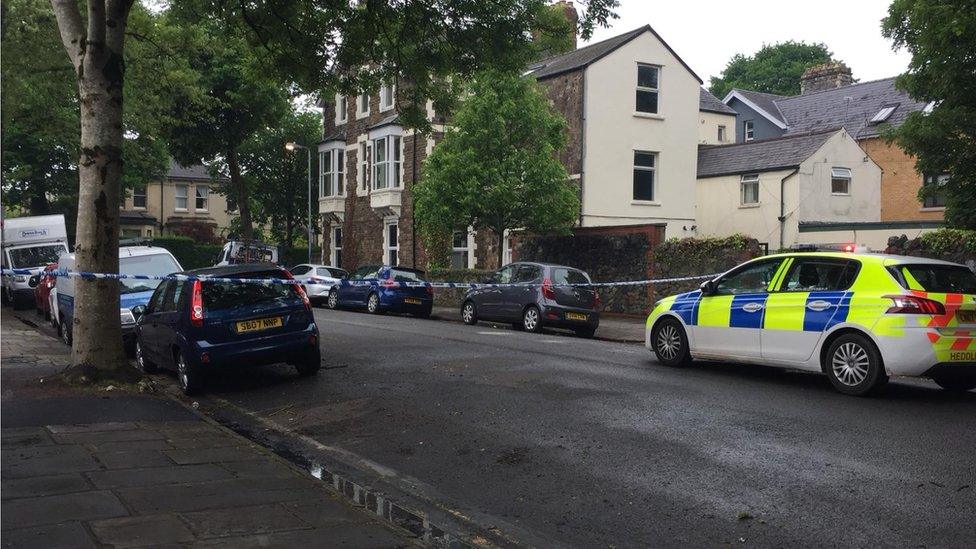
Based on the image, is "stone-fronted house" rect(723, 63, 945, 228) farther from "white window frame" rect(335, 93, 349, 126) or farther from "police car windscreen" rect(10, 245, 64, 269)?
"police car windscreen" rect(10, 245, 64, 269)

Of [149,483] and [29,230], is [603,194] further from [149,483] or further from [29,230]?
[149,483]

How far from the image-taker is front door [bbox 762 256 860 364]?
9.20 meters

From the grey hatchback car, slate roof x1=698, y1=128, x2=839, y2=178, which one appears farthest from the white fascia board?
the grey hatchback car

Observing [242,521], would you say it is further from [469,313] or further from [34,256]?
[34,256]

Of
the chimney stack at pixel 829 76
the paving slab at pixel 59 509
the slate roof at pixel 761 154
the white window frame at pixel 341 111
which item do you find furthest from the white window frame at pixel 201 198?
the paving slab at pixel 59 509

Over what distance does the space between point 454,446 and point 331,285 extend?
70.5 feet

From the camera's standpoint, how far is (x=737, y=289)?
10.6 m

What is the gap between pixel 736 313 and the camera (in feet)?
34.0

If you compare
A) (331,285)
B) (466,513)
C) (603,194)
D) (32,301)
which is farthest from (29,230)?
(466,513)

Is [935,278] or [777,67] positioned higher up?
[777,67]

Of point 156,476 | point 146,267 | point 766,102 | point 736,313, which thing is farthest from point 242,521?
point 766,102

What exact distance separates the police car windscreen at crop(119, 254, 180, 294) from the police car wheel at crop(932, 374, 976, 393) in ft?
38.7

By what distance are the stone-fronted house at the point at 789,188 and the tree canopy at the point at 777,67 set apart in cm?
3159

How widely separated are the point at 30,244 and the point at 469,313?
16604 mm
